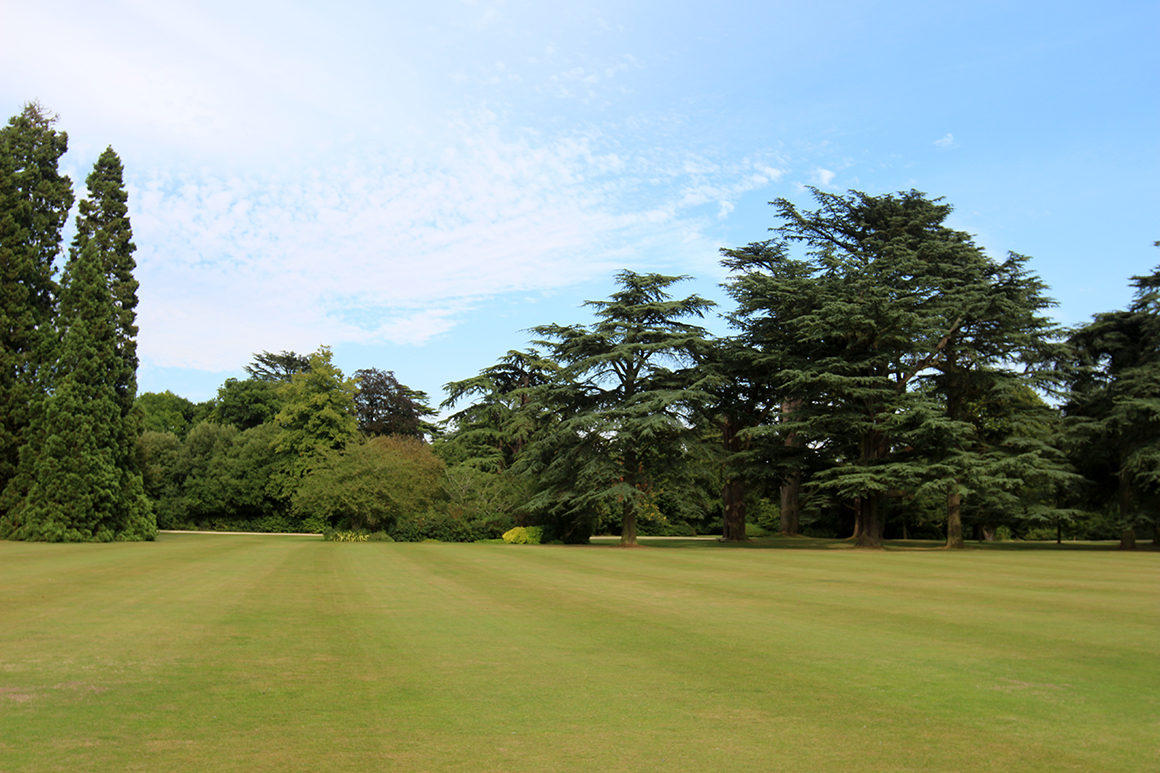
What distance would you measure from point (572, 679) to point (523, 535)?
101 feet

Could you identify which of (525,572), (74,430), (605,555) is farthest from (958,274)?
(74,430)

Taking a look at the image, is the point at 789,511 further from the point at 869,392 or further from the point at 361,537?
the point at 361,537

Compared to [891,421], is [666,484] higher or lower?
lower

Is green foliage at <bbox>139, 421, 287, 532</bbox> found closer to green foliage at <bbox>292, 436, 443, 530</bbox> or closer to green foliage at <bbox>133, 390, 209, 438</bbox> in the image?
green foliage at <bbox>292, 436, 443, 530</bbox>

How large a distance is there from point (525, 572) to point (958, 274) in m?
29.8

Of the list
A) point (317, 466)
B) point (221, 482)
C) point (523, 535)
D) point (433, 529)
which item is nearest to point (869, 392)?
point (523, 535)

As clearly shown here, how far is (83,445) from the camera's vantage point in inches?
1385

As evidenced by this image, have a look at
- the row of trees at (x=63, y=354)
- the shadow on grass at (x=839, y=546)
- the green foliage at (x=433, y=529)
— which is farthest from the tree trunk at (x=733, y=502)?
the row of trees at (x=63, y=354)

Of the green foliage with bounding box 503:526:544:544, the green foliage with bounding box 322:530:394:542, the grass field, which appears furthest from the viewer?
the green foliage with bounding box 322:530:394:542

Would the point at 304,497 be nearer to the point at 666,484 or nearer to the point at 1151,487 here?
the point at 666,484

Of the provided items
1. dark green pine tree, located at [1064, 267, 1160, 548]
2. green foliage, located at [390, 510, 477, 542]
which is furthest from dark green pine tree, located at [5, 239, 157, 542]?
dark green pine tree, located at [1064, 267, 1160, 548]

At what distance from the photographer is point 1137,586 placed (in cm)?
1627

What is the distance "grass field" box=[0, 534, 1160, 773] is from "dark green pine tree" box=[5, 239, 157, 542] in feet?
74.1

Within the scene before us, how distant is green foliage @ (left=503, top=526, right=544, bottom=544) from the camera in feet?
123
